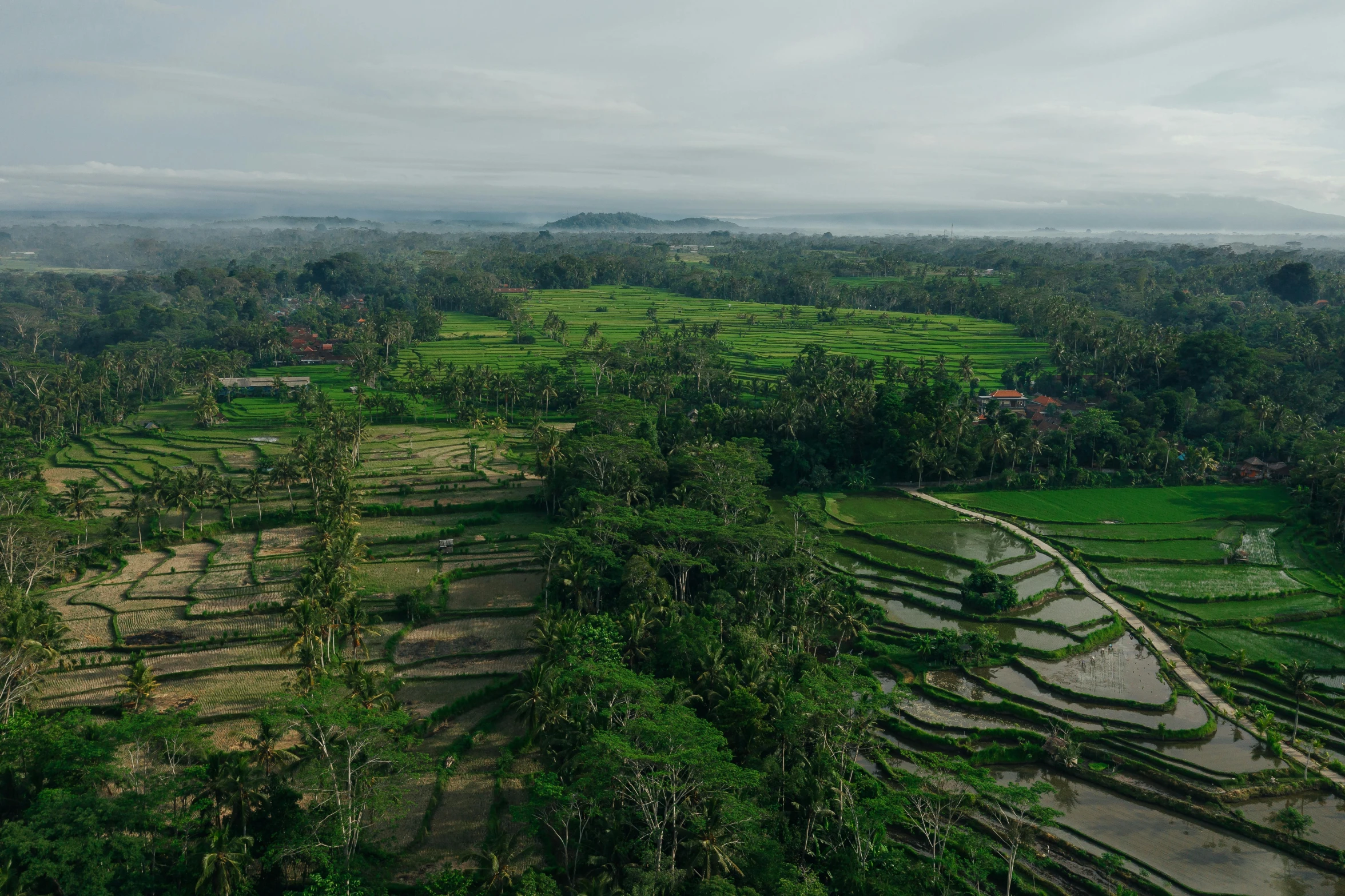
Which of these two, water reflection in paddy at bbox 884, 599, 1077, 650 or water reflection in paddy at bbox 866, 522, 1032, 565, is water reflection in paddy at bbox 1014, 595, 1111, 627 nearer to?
water reflection in paddy at bbox 884, 599, 1077, 650

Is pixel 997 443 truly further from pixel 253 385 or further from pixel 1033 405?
pixel 253 385

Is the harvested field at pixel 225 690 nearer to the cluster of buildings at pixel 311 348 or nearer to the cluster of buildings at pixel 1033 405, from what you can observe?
the cluster of buildings at pixel 1033 405

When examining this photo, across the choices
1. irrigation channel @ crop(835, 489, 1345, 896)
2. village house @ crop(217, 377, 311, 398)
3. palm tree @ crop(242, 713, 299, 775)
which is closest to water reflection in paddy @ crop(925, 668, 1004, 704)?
irrigation channel @ crop(835, 489, 1345, 896)

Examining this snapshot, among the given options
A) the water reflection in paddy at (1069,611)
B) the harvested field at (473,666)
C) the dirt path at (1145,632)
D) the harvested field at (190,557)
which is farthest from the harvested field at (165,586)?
the dirt path at (1145,632)

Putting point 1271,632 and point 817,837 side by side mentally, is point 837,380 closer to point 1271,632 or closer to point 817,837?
point 1271,632

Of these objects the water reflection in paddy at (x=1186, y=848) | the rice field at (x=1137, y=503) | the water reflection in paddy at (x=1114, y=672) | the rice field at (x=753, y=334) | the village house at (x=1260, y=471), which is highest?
the rice field at (x=753, y=334)

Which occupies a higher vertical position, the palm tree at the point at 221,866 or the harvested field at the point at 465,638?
the palm tree at the point at 221,866

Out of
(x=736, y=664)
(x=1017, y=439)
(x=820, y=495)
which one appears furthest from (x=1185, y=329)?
(x=736, y=664)
